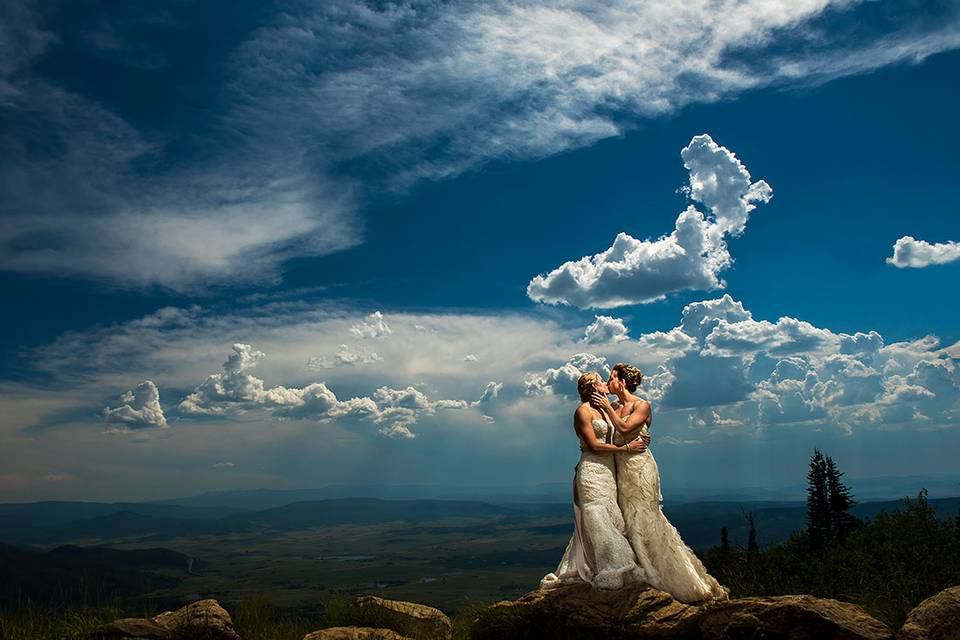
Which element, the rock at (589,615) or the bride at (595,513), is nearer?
the rock at (589,615)

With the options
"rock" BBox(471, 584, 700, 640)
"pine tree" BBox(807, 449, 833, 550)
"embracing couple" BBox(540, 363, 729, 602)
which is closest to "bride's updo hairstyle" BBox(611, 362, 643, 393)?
"embracing couple" BBox(540, 363, 729, 602)

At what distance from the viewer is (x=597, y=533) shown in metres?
14.2

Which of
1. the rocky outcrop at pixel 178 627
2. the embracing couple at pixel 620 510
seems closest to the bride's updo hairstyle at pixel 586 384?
the embracing couple at pixel 620 510

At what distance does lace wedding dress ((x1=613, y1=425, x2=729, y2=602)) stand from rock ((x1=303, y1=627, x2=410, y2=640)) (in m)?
5.16

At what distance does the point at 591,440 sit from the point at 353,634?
20.1 feet

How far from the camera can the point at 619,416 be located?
15.5 m

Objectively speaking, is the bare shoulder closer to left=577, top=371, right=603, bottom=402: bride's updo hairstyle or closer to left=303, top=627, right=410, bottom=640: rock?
left=577, top=371, right=603, bottom=402: bride's updo hairstyle

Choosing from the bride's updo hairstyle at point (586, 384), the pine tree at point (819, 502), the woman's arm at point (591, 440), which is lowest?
the pine tree at point (819, 502)

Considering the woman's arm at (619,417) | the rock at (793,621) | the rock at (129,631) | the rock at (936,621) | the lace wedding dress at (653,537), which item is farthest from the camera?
the woman's arm at (619,417)

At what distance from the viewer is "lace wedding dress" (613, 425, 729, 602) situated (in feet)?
45.8

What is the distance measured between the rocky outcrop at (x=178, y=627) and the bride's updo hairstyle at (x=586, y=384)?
851 centimetres

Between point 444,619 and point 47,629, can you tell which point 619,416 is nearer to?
point 444,619

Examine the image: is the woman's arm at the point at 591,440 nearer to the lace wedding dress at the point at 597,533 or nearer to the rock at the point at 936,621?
the lace wedding dress at the point at 597,533

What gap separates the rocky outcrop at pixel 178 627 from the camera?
12195mm
